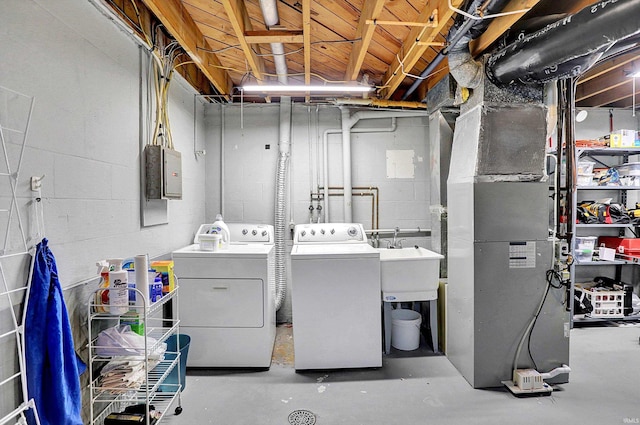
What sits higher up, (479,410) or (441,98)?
(441,98)

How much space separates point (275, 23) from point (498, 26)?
57.4 inches

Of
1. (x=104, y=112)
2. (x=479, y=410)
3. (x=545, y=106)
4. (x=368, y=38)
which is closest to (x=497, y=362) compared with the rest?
(x=479, y=410)

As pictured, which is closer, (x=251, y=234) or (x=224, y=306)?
(x=224, y=306)

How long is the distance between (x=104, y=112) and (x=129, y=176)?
430 mm

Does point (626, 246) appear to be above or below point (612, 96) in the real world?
below

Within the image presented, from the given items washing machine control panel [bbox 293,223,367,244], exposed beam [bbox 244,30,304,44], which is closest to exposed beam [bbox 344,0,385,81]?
exposed beam [bbox 244,30,304,44]

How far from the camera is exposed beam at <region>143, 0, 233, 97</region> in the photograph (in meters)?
1.97

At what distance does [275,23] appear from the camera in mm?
2377

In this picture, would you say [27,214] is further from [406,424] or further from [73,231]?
[406,424]

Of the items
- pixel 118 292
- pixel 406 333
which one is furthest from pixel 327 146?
pixel 118 292

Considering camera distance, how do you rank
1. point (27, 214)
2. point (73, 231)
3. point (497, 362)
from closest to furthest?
1. point (27, 214)
2. point (73, 231)
3. point (497, 362)

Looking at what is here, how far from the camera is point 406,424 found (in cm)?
204

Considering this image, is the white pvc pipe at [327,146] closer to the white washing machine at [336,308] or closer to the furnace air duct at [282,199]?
the furnace air duct at [282,199]

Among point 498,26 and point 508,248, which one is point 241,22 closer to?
point 498,26
